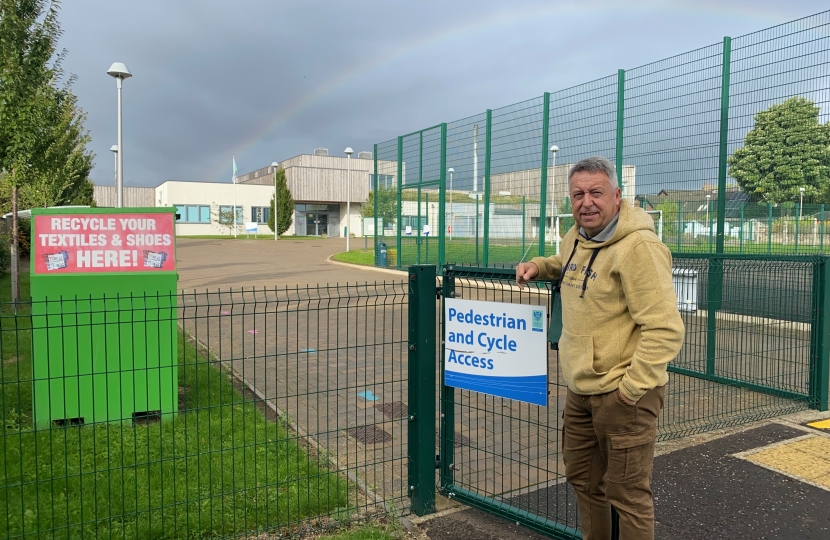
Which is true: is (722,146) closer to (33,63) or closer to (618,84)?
(618,84)

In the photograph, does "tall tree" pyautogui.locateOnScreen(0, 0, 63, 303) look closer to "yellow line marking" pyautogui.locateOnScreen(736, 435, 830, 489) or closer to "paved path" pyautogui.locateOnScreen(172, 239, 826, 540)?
"paved path" pyautogui.locateOnScreen(172, 239, 826, 540)

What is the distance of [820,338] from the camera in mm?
6090

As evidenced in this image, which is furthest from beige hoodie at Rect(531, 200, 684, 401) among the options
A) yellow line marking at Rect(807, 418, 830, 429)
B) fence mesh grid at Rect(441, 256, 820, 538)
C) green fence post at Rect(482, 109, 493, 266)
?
green fence post at Rect(482, 109, 493, 266)

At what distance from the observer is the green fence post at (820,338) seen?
19.9 ft

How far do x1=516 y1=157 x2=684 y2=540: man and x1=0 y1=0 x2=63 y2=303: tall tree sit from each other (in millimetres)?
9643

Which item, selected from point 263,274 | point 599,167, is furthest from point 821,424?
point 263,274

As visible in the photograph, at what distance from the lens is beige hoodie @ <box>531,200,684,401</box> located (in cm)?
259

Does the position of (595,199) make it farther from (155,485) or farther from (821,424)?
(821,424)

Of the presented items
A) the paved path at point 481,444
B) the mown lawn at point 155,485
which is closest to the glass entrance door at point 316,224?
the paved path at point 481,444

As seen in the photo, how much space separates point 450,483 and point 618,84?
26.0 ft

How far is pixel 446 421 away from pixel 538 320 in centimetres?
103

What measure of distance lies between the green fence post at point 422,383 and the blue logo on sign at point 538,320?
69cm

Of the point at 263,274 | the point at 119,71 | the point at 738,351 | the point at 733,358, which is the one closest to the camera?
the point at 738,351

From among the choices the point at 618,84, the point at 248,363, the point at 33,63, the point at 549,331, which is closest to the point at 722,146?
the point at 618,84
